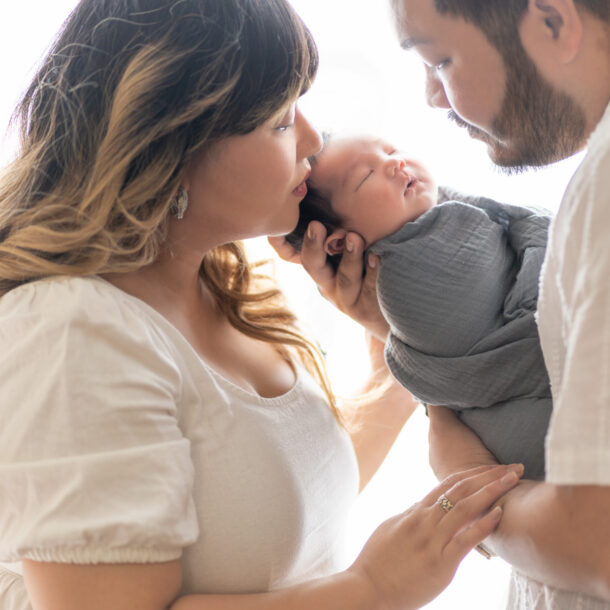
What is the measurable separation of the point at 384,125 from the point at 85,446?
1227 millimetres

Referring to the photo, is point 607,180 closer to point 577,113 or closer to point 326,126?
point 577,113

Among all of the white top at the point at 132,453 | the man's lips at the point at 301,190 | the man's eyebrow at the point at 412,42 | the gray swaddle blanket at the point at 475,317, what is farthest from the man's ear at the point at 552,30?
the white top at the point at 132,453

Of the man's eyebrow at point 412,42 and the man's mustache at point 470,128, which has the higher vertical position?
the man's eyebrow at point 412,42

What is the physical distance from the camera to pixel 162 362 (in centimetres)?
111

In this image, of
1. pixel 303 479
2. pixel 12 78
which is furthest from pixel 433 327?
pixel 12 78

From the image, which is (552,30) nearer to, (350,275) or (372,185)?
(372,185)

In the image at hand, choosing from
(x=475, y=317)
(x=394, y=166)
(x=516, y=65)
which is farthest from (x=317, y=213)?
(x=516, y=65)

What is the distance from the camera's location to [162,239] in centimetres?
128

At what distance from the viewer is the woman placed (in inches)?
39.6

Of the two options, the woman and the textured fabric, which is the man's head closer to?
the woman

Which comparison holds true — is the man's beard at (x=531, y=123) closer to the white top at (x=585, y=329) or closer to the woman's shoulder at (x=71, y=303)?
the white top at (x=585, y=329)

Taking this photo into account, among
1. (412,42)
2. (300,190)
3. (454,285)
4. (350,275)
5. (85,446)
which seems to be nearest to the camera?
(85,446)

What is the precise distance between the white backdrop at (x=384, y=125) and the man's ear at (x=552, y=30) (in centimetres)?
80

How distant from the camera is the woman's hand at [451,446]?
1264mm
